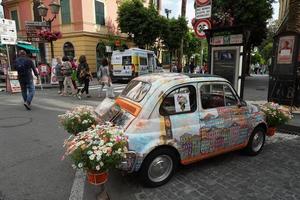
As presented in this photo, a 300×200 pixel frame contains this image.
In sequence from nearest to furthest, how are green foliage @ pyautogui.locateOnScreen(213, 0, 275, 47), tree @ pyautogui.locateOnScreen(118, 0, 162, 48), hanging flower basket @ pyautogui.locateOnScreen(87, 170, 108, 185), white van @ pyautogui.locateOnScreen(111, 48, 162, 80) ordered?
hanging flower basket @ pyautogui.locateOnScreen(87, 170, 108, 185) < green foliage @ pyautogui.locateOnScreen(213, 0, 275, 47) < white van @ pyautogui.locateOnScreen(111, 48, 162, 80) < tree @ pyautogui.locateOnScreen(118, 0, 162, 48)

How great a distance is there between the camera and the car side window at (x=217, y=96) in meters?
3.92

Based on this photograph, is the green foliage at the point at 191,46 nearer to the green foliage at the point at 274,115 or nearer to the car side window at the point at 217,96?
the green foliage at the point at 274,115

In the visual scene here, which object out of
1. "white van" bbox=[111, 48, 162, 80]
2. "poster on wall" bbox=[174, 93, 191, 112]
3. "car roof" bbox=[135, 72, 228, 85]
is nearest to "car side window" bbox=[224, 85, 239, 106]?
"car roof" bbox=[135, 72, 228, 85]

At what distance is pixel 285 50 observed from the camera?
25.0ft

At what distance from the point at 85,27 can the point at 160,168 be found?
19.9m

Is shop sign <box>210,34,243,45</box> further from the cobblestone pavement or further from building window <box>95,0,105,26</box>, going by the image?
building window <box>95,0,105,26</box>

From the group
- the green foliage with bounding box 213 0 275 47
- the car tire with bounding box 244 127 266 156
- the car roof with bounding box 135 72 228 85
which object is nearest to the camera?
the car roof with bounding box 135 72 228 85

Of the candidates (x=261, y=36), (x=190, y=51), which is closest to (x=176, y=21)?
(x=261, y=36)

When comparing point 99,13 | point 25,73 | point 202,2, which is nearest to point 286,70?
point 202,2

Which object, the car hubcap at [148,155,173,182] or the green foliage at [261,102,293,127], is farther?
the green foliage at [261,102,293,127]

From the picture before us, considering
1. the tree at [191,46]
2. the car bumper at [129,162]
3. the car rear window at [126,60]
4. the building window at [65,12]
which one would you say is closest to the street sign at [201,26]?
the car bumper at [129,162]

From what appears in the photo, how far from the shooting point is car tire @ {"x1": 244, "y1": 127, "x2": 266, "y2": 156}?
4449 mm

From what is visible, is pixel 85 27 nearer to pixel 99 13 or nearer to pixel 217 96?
pixel 99 13

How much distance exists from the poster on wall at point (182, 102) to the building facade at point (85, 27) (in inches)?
749
